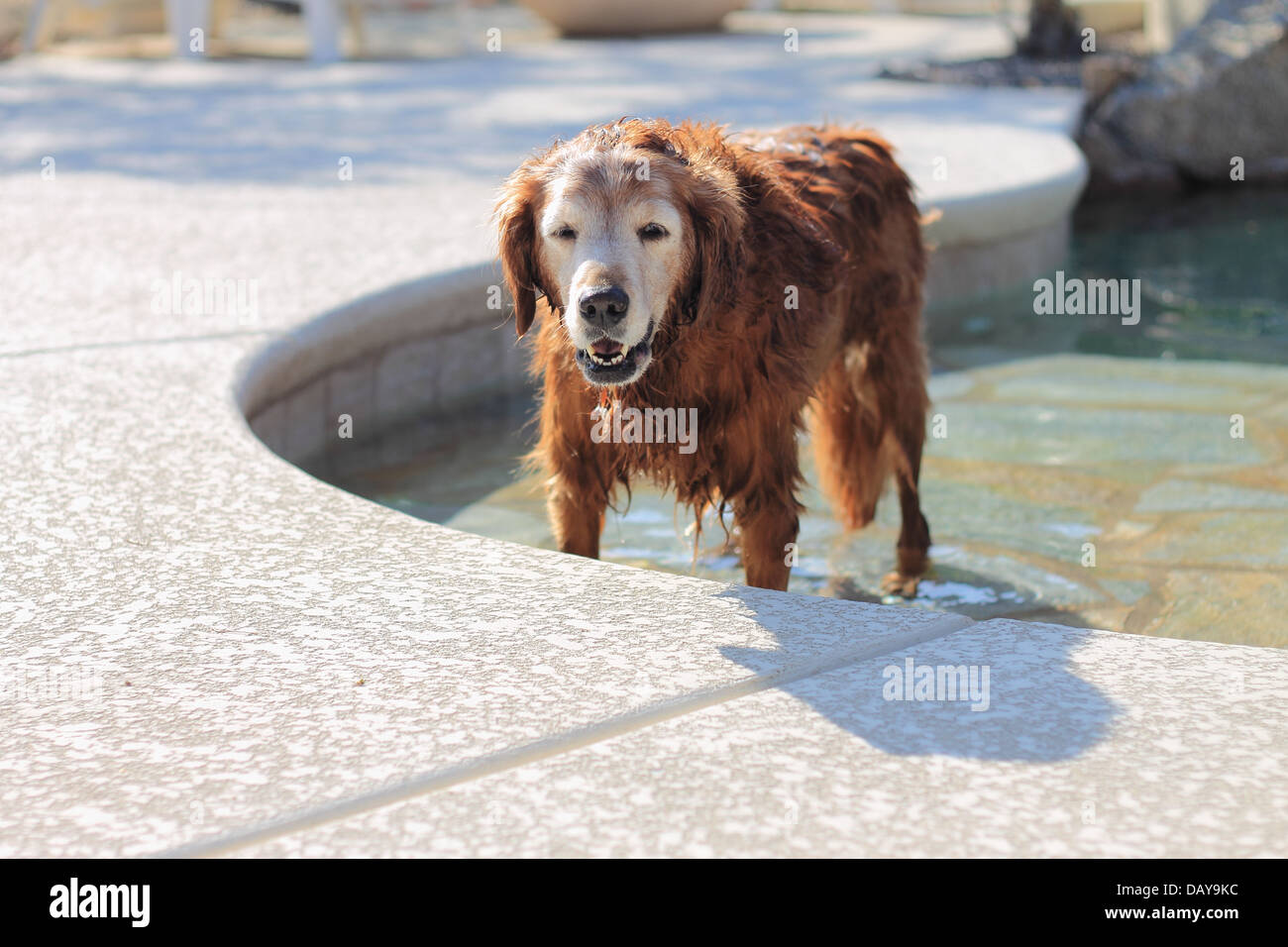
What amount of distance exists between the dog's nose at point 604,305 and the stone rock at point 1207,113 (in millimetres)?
7969

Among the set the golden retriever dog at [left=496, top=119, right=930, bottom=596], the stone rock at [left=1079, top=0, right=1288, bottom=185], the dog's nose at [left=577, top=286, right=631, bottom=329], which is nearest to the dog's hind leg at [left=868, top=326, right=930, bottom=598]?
the golden retriever dog at [left=496, top=119, right=930, bottom=596]

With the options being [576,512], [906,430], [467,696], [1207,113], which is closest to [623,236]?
[576,512]

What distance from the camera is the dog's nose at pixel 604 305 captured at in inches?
115

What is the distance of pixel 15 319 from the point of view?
4.83 m

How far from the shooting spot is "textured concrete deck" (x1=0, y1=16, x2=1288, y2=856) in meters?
2.07

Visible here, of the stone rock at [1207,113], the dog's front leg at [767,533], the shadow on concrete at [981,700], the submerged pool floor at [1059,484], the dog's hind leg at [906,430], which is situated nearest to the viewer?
the shadow on concrete at [981,700]

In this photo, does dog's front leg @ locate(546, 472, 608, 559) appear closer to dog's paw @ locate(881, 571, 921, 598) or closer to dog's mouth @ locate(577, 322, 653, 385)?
dog's mouth @ locate(577, 322, 653, 385)

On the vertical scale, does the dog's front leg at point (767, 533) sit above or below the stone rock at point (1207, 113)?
below

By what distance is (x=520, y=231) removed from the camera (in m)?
3.26

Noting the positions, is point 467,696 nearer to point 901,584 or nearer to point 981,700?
point 981,700

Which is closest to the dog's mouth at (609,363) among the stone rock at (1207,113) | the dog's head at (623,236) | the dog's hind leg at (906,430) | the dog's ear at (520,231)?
the dog's head at (623,236)

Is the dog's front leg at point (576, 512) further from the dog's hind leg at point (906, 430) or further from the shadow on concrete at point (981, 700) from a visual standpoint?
the dog's hind leg at point (906, 430)

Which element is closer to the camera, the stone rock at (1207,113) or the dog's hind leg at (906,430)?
the dog's hind leg at (906,430)

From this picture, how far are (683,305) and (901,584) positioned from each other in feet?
4.84
